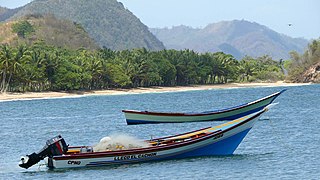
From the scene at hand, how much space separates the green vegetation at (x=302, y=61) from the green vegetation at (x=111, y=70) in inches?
348

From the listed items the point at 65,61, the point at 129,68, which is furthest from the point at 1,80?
the point at 129,68

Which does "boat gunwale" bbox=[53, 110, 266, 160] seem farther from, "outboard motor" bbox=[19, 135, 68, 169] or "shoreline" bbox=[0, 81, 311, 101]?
"shoreline" bbox=[0, 81, 311, 101]

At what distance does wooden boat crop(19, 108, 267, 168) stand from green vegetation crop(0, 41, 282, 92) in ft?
289

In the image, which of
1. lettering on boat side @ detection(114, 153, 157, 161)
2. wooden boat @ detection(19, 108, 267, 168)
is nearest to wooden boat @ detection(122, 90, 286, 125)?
wooden boat @ detection(19, 108, 267, 168)

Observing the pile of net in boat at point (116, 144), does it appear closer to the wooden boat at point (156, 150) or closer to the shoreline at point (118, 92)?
the wooden boat at point (156, 150)

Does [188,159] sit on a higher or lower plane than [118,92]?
higher

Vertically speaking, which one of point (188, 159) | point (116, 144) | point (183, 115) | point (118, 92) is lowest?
point (118, 92)

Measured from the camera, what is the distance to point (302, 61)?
180500 millimetres

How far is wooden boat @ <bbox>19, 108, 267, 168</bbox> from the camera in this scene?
32.7 meters

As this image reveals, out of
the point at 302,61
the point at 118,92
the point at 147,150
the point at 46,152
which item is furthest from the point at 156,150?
the point at 302,61

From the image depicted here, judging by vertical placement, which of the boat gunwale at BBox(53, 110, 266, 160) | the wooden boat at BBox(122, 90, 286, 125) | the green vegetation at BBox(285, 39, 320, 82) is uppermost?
the green vegetation at BBox(285, 39, 320, 82)

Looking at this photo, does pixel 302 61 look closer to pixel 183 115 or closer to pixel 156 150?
pixel 183 115

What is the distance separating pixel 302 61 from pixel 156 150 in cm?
15201

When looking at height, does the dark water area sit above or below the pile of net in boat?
below
